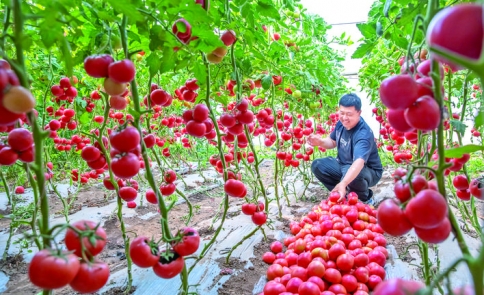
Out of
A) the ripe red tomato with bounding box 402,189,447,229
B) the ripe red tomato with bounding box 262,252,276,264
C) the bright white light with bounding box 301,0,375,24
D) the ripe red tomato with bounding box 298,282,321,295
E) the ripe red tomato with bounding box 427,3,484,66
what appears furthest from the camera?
the bright white light with bounding box 301,0,375,24

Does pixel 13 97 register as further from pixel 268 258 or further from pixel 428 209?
pixel 268 258

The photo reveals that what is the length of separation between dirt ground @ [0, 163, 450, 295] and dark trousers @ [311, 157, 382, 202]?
26cm

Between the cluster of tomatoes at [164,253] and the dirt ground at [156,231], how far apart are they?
275mm

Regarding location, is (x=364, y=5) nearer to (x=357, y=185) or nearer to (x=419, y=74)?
(x=357, y=185)

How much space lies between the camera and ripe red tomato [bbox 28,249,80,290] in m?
0.45

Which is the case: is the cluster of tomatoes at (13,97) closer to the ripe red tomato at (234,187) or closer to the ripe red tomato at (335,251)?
the ripe red tomato at (234,187)

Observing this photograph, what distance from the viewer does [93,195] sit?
3789 millimetres

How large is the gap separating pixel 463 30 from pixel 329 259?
1.44 m

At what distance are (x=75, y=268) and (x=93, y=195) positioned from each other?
366cm

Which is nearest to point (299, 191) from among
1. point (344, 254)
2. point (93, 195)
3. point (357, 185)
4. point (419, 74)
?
point (357, 185)

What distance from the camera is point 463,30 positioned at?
310 millimetres

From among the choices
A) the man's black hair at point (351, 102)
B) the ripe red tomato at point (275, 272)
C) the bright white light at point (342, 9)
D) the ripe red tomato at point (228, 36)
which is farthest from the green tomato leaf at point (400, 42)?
the bright white light at point (342, 9)

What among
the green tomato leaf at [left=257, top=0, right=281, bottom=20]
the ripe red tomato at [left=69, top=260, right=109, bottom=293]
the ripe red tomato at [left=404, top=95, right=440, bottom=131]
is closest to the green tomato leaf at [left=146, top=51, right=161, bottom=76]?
the green tomato leaf at [left=257, top=0, right=281, bottom=20]

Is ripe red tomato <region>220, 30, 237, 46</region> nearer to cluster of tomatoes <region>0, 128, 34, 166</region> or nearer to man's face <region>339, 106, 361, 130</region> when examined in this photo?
cluster of tomatoes <region>0, 128, 34, 166</region>
